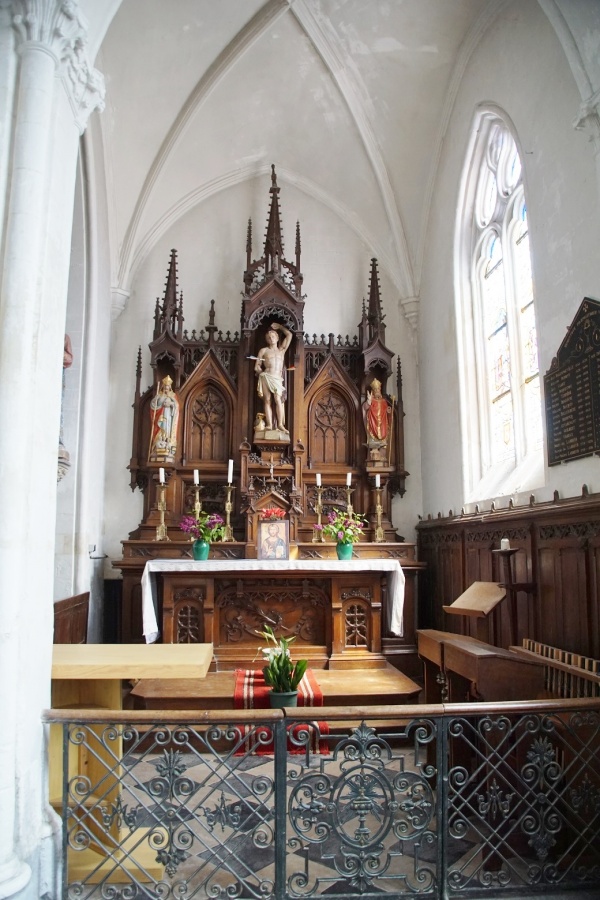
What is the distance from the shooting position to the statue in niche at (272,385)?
31.3 ft

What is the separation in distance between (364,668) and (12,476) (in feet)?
18.4

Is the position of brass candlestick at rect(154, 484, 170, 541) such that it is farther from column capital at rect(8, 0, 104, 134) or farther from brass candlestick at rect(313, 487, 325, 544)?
column capital at rect(8, 0, 104, 134)

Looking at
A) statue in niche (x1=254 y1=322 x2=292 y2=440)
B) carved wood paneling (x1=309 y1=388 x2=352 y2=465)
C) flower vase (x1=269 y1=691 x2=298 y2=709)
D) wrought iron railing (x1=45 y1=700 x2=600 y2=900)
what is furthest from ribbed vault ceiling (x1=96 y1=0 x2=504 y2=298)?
wrought iron railing (x1=45 y1=700 x2=600 y2=900)

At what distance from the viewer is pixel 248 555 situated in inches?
339

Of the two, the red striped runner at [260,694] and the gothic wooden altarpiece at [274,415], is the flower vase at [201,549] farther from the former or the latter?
the red striped runner at [260,694]

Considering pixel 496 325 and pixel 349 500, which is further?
pixel 349 500

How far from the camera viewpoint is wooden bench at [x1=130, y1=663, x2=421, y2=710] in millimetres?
6688

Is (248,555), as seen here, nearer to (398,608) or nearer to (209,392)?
(398,608)

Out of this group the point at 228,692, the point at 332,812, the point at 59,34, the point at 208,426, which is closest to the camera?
the point at 332,812

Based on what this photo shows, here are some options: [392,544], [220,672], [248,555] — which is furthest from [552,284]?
[220,672]

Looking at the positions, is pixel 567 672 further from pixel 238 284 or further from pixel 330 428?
pixel 238 284

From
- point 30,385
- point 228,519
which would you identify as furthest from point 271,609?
point 30,385

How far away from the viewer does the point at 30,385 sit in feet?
12.2

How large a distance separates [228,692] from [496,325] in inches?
206
